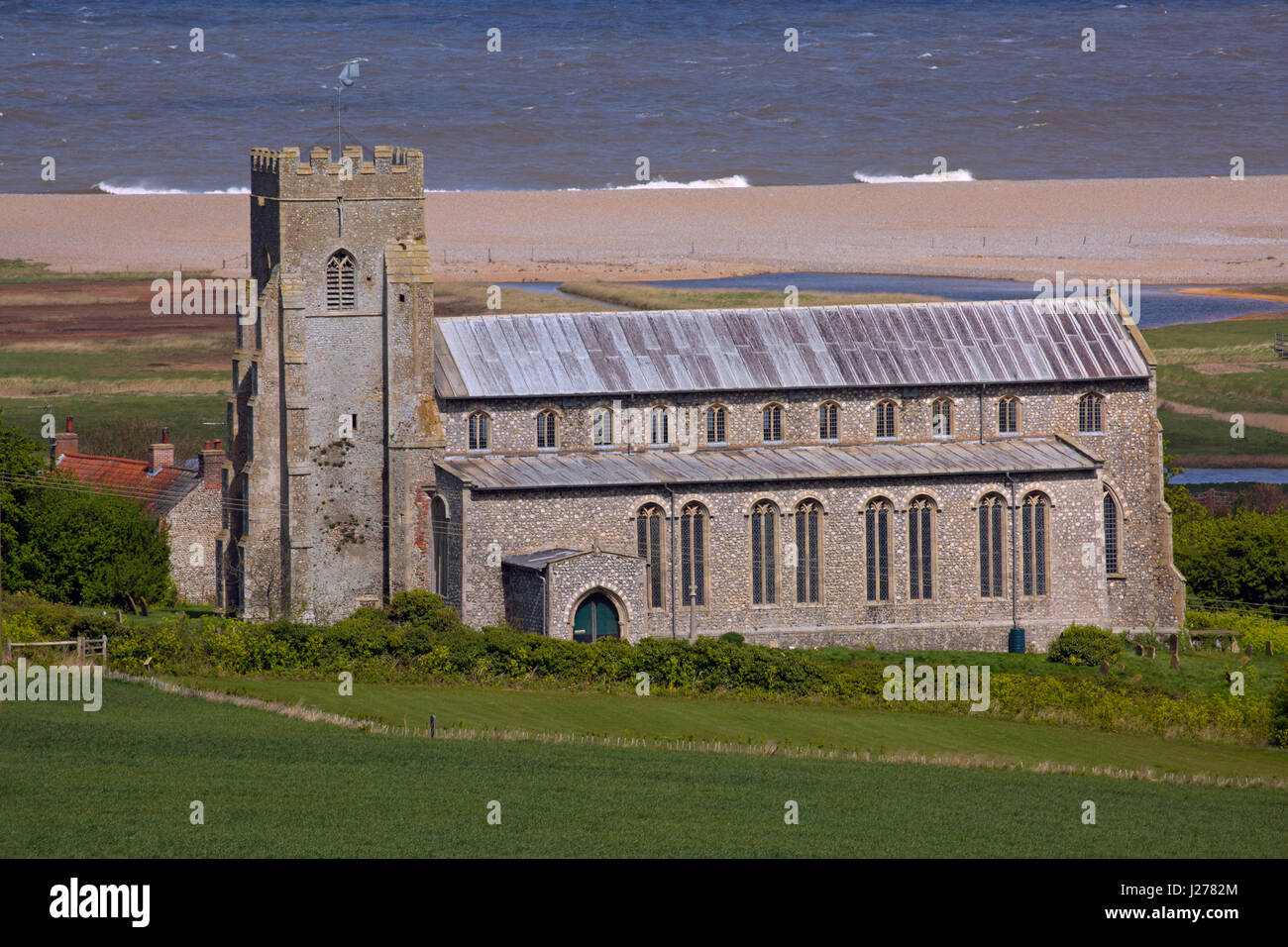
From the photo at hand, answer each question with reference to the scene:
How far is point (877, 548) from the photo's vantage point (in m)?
72.1

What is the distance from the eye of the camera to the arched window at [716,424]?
73.1m

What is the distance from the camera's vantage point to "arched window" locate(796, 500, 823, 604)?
234 ft

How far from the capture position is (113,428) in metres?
108

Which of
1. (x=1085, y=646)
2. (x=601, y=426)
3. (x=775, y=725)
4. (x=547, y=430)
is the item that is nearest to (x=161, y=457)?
(x=547, y=430)

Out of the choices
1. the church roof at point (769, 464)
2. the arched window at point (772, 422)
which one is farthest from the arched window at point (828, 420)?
the arched window at point (772, 422)

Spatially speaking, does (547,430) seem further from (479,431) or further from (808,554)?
(808,554)

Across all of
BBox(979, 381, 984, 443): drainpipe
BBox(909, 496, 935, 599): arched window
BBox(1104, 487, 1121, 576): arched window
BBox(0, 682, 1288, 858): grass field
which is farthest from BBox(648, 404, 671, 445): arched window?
BBox(0, 682, 1288, 858): grass field

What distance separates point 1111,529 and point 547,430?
18212mm

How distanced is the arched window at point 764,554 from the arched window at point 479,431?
818cm

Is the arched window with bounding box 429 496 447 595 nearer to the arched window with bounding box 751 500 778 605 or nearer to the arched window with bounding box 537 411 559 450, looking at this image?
the arched window with bounding box 537 411 559 450

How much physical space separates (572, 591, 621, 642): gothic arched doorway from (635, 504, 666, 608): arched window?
2.23 metres

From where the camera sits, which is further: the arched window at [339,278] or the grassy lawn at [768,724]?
the arched window at [339,278]

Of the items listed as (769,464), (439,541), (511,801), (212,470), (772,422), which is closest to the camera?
(511,801)

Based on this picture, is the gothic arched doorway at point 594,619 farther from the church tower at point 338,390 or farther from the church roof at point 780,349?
the church roof at point 780,349
